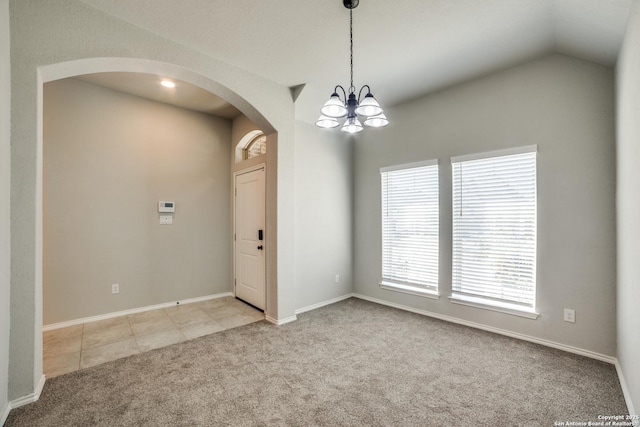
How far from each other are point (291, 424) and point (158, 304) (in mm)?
3275

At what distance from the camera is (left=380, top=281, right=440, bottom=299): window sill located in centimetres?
383

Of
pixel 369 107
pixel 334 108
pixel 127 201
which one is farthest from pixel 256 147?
pixel 369 107

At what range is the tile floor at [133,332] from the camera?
8.96ft

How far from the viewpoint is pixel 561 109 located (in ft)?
9.42

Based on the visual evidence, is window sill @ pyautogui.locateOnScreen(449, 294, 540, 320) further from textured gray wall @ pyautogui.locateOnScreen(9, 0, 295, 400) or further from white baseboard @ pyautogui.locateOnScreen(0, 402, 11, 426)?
white baseboard @ pyautogui.locateOnScreen(0, 402, 11, 426)

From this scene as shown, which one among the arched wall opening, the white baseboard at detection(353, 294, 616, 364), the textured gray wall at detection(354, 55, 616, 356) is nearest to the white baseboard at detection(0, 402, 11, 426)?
the arched wall opening

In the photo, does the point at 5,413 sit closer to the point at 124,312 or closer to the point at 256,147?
the point at 124,312

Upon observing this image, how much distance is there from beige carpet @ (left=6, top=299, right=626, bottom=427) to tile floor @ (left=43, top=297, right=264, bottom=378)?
0.71 ft

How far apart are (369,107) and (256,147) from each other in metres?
3.13

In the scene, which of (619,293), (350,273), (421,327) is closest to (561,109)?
(619,293)

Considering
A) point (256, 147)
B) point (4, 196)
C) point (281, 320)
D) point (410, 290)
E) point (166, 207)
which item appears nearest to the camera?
point (4, 196)

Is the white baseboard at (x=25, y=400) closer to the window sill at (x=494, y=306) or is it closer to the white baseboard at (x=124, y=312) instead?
the white baseboard at (x=124, y=312)

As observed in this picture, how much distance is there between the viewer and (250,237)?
4473mm

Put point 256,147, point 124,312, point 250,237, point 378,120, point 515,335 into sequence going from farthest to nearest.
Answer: point 256,147
point 250,237
point 124,312
point 515,335
point 378,120
